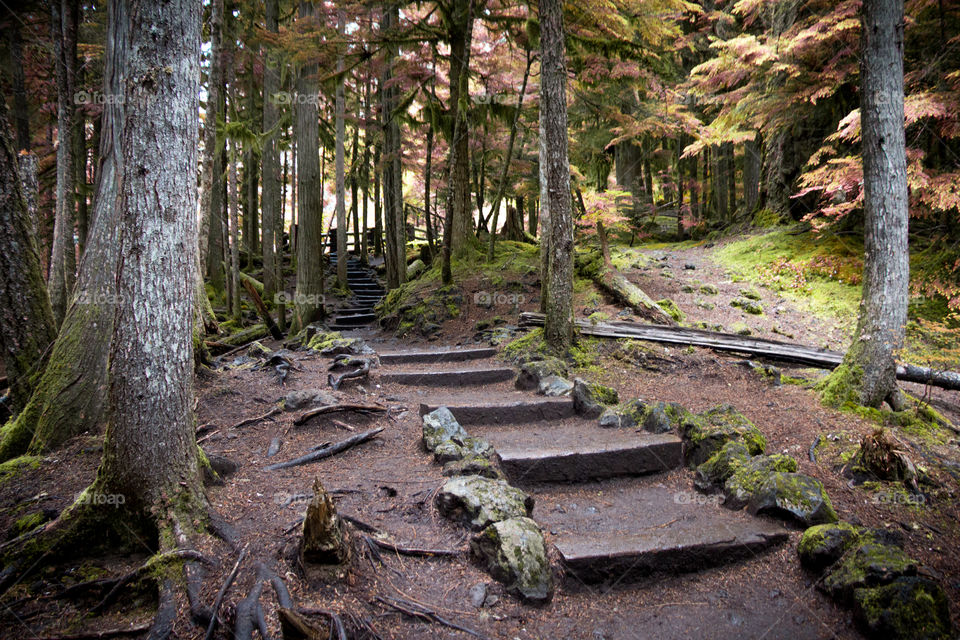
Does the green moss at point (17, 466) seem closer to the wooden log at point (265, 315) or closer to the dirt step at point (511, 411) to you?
the dirt step at point (511, 411)

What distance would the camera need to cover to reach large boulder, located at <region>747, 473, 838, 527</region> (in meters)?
3.63

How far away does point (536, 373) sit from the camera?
6.59 metres

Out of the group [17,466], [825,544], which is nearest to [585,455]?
[825,544]

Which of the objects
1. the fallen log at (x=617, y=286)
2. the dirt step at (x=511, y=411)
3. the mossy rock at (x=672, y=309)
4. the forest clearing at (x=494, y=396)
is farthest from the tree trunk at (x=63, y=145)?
the mossy rock at (x=672, y=309)

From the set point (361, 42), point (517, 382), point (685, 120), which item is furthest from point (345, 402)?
point (685, 120)

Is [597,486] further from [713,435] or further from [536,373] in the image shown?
[536,373]

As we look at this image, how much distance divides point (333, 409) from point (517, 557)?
312 centimetres

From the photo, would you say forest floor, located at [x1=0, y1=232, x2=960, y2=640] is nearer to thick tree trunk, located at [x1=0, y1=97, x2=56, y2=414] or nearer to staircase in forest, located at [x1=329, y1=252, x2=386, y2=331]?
thick tree trunk, located at [x1=0, y1=97, x2=56, y2=414]

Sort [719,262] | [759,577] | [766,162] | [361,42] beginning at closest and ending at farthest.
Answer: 1. [759,577]
2. [361,42]
3. [719,262]
4. [766,162]

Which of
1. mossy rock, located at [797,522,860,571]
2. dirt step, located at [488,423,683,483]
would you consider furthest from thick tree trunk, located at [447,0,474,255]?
mossy rock, located at [797,522,860,571]

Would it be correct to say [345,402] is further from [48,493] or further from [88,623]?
[88,623]

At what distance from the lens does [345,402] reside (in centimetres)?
574

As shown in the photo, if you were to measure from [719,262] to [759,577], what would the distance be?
10531 mm

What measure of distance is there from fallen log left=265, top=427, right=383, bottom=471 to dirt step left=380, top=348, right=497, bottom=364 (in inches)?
111
